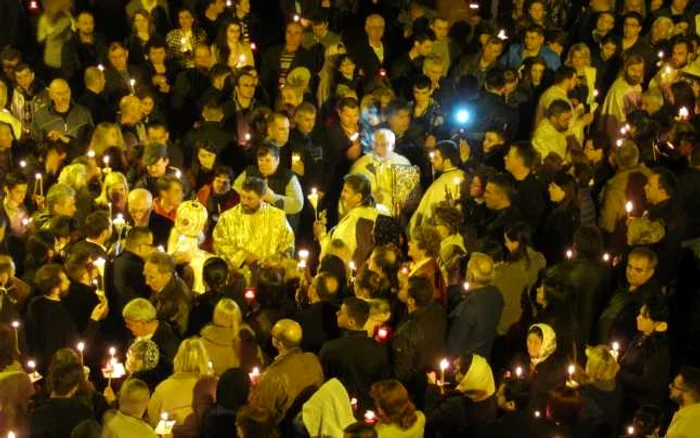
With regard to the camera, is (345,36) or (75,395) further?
(345,36)

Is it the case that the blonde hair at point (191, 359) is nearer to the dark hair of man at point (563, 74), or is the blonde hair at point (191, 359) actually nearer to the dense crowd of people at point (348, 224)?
the dense crowd of people at point (348, 224)

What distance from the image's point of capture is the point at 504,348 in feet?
30.6

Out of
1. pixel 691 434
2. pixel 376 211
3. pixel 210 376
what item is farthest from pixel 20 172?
pixel 691 434

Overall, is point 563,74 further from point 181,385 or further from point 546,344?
point 181,385

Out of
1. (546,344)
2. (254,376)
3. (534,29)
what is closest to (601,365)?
(546,344)

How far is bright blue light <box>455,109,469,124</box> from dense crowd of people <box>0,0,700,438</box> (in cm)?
2

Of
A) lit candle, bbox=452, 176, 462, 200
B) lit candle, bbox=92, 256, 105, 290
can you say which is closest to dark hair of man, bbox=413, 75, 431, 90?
lit candle, bbox=452, 176, 462, 200

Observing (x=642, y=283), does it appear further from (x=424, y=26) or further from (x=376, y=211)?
(x=424, y=26)

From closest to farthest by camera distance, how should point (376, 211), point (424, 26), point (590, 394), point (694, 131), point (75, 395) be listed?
point (75, 395) < point (590, 394) < point (376, 211) < point (694, 131) < point (424, 26)

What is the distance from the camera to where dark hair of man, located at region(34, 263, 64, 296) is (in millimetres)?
8297

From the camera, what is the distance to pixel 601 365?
308 inches

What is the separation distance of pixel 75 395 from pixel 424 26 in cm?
828

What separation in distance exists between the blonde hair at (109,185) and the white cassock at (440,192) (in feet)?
8.17

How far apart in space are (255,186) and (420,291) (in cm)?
190
